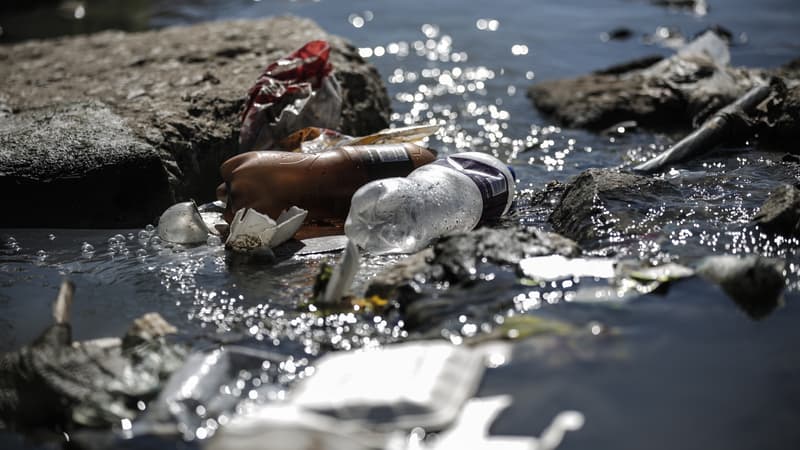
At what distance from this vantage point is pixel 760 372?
2.28 metres

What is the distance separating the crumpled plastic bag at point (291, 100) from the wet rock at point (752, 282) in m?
2.50

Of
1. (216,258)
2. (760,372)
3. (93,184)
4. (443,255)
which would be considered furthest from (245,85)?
(760,372)

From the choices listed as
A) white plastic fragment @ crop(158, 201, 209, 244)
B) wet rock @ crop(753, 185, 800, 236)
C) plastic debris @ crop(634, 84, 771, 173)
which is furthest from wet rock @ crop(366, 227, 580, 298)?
plastic debris @ crop(634, 84, 771, 173)

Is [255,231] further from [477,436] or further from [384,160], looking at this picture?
[477,436]

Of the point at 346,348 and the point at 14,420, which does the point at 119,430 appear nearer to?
the point at 14,420

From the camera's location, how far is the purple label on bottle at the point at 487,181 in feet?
12.3

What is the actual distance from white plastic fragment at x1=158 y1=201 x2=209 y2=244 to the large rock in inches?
15.5

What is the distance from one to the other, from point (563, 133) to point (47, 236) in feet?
10.8

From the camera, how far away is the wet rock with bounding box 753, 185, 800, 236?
3.13 meters

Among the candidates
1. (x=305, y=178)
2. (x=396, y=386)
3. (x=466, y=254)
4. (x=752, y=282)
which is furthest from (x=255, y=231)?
(x=752, y=282)

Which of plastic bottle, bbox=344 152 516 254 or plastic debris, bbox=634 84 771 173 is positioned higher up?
plastic bottle, bbox=344 152 516 254

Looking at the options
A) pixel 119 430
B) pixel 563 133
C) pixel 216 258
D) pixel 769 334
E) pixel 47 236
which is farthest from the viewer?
pixel 563 133

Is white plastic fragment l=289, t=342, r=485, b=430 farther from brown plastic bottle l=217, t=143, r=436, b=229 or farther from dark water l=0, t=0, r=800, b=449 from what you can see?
brown plastic bottle l=217, t=143, r=436, b=229

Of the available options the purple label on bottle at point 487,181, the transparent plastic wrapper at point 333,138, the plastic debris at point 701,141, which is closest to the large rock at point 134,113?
the transparent plastic wrapper at point 333,138
